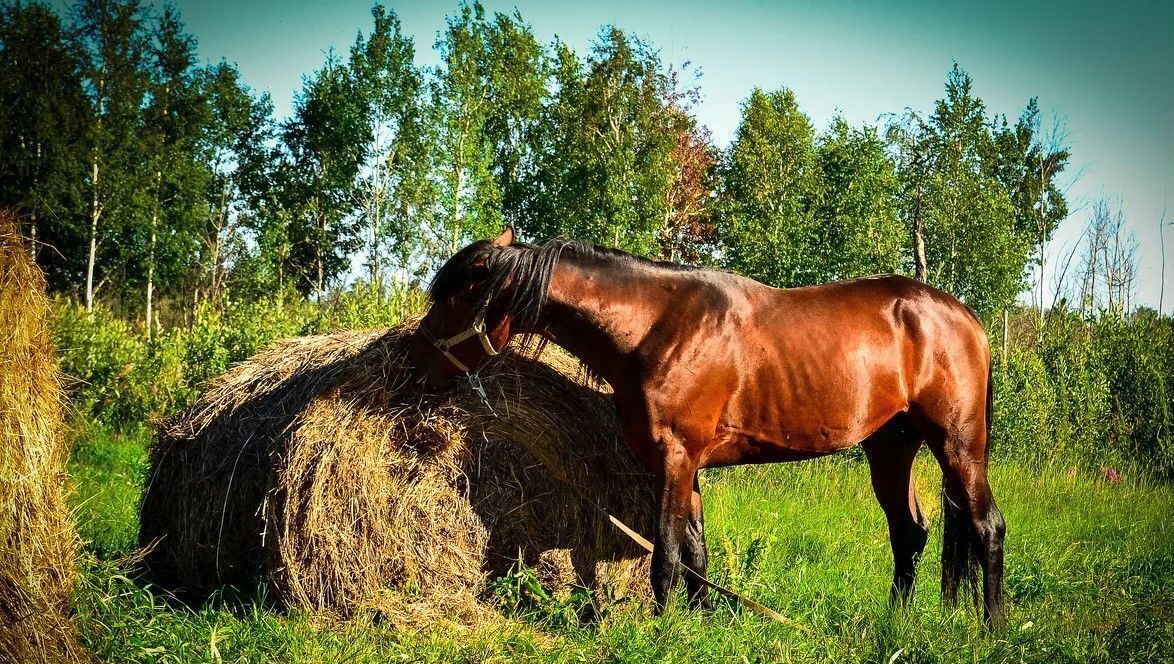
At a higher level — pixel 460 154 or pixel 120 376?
pixel 460 154

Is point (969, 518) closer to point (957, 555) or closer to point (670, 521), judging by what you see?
point (957, 555)

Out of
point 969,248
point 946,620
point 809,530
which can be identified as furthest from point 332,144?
point 946,620

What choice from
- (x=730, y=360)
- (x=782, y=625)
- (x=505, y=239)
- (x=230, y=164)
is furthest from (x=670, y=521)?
(x=230, y=164)

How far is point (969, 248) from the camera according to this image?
23641 millimetres

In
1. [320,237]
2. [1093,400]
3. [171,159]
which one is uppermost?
[171,159]

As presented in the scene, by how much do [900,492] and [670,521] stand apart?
6.36 ft

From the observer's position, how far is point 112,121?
28094 millimetres

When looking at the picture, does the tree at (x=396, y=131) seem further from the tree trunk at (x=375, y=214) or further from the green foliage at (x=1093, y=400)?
the green foliage at (x=1093, y=400)

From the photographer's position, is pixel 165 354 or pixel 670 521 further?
pixel 165 354

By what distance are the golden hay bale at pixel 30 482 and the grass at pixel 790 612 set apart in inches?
12.4

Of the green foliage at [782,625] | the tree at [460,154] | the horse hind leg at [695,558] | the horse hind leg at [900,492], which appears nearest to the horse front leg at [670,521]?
the green foliage at [782,625]

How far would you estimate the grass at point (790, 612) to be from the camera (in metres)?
3.87

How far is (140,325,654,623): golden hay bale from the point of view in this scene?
172 inches

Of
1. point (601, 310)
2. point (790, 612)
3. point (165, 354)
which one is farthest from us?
point (165, 354)
